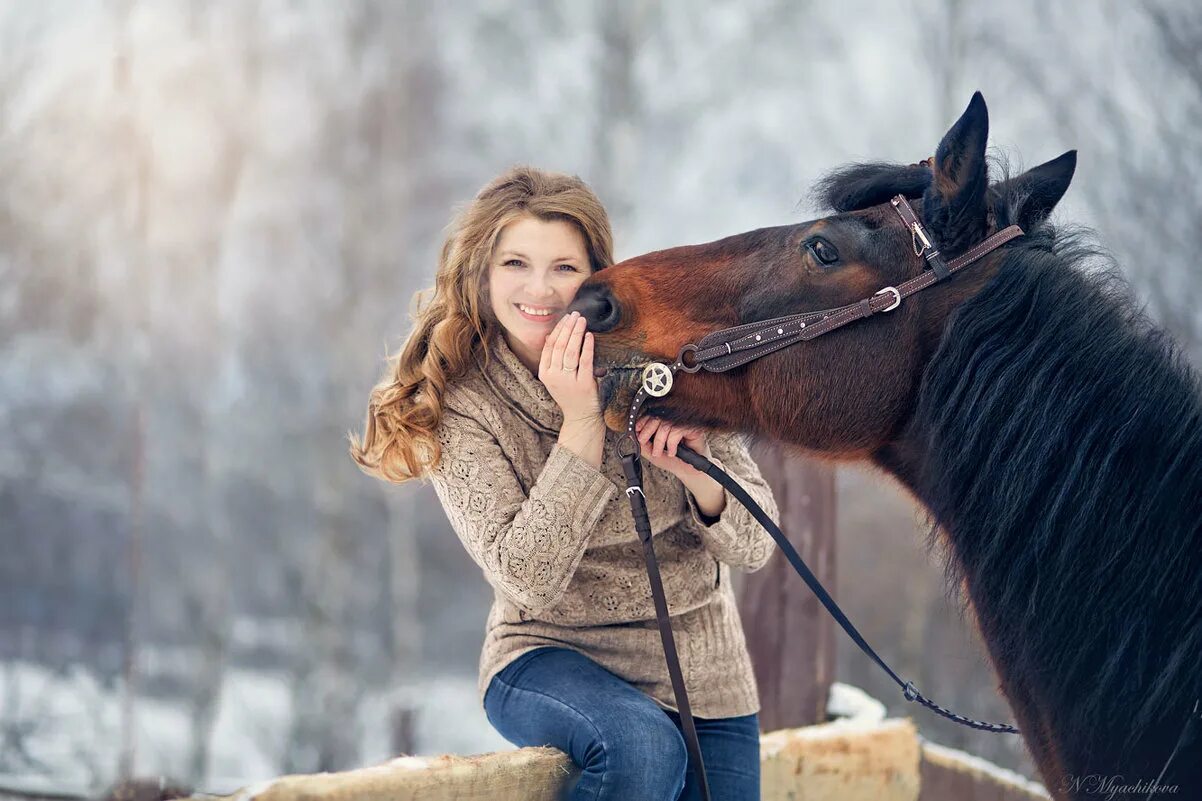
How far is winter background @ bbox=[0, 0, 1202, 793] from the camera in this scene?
26.0 feet

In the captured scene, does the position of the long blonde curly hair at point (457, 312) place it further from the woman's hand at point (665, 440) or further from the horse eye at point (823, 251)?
the horse eye at point (823, 251)

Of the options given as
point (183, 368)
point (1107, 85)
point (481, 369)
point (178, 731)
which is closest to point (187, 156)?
point (183, 368)

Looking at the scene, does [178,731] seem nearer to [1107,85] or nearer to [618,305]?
[618,305]

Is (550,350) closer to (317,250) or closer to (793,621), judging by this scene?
(793,621)

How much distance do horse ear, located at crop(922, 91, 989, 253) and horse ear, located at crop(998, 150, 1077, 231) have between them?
0.07 meters

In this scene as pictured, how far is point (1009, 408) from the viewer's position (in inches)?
67.4

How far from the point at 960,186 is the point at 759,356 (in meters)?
0.52

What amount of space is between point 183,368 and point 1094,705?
28.5 feet

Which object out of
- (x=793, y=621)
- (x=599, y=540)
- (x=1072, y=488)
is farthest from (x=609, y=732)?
(x=793, y=621)

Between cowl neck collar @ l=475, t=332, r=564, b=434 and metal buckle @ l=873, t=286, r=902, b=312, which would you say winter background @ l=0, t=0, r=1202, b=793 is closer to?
cowl neck collar @ l=475, t=332, r=564, b=434

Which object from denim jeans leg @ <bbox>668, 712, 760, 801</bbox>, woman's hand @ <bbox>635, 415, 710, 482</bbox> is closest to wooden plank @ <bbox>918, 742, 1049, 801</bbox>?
denim jeans leg @ <bbox>668, 712, 760, 801</bbox>

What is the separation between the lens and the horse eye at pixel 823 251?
6.53 ft

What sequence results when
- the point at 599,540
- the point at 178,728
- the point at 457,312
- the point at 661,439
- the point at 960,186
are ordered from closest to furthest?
the point at 960,186 < the point at 661,439 < the point at 599,540 < the point at 457,312 < the point at 178,728

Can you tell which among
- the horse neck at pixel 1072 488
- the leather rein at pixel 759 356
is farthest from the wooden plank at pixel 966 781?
the horse neck at pixel 1072 488
